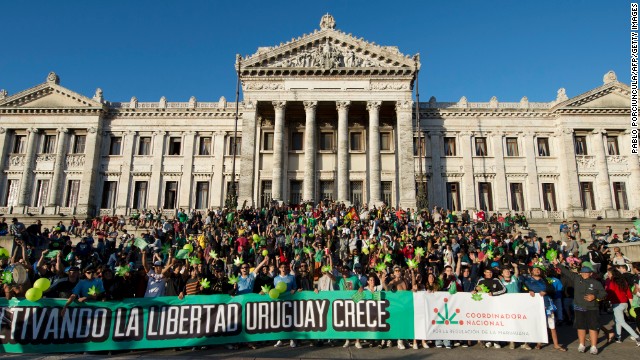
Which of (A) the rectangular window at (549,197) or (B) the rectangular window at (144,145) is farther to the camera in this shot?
(B) the rectangular window at (144,145)

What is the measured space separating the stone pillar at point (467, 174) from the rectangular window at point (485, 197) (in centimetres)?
Result: 70

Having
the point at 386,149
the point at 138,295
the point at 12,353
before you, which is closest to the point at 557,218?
the point at 386,149

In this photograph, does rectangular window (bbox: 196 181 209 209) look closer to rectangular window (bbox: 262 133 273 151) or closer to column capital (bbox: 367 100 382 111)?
rectangular window (bbox: 262 133 273 151)

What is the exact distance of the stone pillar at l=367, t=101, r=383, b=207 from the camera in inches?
1128

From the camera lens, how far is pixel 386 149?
107 feet

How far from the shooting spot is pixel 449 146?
33.5 m

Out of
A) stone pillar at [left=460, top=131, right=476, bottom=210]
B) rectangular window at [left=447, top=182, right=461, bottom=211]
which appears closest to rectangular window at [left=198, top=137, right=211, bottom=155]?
rectangular window at [left=447, top=182, right=461, bottom=211]

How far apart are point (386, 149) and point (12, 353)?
2835 cm

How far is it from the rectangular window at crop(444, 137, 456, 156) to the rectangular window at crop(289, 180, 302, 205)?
42.0 feet

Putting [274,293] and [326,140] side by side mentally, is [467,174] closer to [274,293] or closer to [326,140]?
[326,140]

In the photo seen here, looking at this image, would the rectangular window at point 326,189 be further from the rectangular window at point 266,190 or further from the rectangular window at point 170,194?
the rectangular window at point 170,194

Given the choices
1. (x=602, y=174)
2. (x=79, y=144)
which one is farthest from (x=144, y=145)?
(x=602, y=174)

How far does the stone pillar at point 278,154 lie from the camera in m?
29.0

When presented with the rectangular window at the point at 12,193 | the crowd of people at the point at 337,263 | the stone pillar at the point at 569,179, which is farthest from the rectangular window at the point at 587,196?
the rectangular window at the point at 12,193
